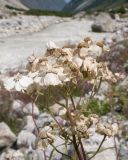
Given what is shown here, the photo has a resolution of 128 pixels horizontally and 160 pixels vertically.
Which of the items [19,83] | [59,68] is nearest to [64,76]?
[59,68]

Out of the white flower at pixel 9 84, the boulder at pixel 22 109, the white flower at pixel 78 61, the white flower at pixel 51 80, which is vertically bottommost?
the boulder at pixel 22 109

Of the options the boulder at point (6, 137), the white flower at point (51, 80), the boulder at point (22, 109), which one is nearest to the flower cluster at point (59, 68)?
the white flower at point (51, 80)

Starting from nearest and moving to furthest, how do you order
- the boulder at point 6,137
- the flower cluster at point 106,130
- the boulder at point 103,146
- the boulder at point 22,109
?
the flower cluster at point 106,130 < the boulder at point 103,146 < the boulder at point 6,137 < the boulder at point 22,109

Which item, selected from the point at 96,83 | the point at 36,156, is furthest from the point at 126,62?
the point at 96,83

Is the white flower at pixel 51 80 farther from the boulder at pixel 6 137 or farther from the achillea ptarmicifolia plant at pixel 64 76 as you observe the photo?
the boulder at pixel 6 137

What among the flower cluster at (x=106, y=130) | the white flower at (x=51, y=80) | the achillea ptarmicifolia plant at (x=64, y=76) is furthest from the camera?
the flower cluster at (x=106, y=130)

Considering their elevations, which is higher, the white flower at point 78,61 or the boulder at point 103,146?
the white flower at point 78,61

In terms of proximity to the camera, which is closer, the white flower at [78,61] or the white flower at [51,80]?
the white flower at [51,80]
